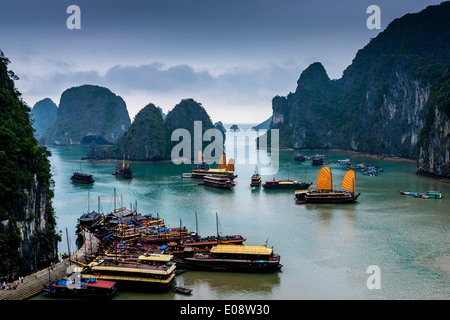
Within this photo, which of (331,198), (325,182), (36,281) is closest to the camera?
(36,281)

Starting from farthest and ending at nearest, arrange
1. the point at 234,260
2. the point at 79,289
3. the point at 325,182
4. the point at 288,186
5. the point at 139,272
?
1. the point at 288,186
2. the point at 325,182
3. the point at 234,260
4. the point at 139,272
5. the point at 79,289

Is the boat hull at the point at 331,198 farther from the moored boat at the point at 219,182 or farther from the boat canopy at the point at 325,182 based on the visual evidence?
the moored boat at the point at 219,182

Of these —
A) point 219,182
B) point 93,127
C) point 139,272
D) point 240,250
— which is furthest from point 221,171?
point 93,127

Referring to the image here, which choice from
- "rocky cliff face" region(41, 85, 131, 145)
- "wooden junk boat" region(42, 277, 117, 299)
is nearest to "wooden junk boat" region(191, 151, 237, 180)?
"wooden junk boat" region(42, 277, 117, 299)

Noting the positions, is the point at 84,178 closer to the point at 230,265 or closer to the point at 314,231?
the point at 314,231

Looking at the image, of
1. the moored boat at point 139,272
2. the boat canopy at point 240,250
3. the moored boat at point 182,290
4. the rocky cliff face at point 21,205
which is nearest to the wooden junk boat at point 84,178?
the rocky cliff face at point 21,205

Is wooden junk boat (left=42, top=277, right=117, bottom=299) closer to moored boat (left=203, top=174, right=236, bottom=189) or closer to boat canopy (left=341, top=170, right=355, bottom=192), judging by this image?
boat canopy (left=341, top=170, right=355, bottom=192)
